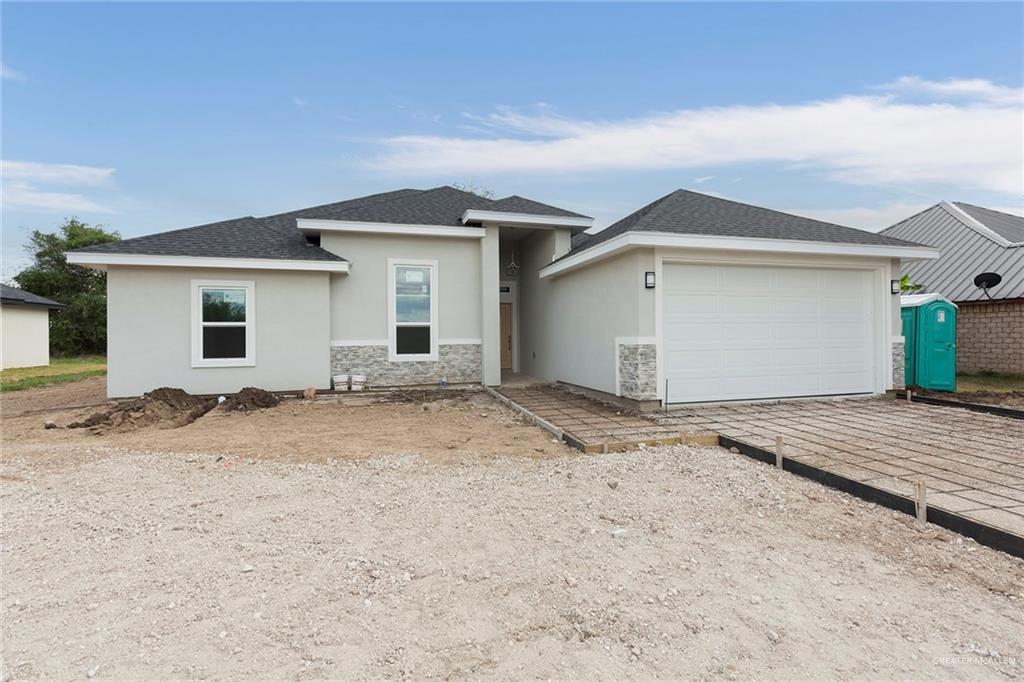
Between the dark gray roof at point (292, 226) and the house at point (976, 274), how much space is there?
37.1 ft

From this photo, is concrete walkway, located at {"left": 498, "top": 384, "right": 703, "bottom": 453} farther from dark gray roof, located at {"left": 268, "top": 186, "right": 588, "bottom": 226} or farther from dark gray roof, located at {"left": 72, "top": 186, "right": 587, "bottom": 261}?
Result: dark gray roof, located at {"left": 72, "top": 186, "right": 587, "bottom": 261}

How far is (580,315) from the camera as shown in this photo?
10.3 meters

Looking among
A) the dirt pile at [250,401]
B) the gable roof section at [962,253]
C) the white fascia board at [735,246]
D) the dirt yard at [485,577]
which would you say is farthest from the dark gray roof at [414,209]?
the gable roof section at [962,253]

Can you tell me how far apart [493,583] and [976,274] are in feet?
57.5

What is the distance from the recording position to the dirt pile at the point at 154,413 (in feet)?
24.3

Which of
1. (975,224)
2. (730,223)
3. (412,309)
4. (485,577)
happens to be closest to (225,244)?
(412,309)

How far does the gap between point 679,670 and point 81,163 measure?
79.8ft

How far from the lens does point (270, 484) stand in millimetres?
4695

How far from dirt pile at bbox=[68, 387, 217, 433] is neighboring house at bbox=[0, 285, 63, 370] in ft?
49.5

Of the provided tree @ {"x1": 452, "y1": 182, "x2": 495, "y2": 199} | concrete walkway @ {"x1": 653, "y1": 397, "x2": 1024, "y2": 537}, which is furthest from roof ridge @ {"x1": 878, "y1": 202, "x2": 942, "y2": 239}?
tree @ {"x1": 452, "y1": 182, "x2": 495, "y2": 199}

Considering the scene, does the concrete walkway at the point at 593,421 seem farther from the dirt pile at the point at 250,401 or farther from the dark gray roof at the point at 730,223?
the dirt pile at the point at 250,401

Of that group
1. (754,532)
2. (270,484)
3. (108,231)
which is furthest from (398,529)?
(108,231)

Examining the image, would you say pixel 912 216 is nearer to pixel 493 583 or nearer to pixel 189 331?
pixel 493 583

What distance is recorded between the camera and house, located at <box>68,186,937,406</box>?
8398mm
